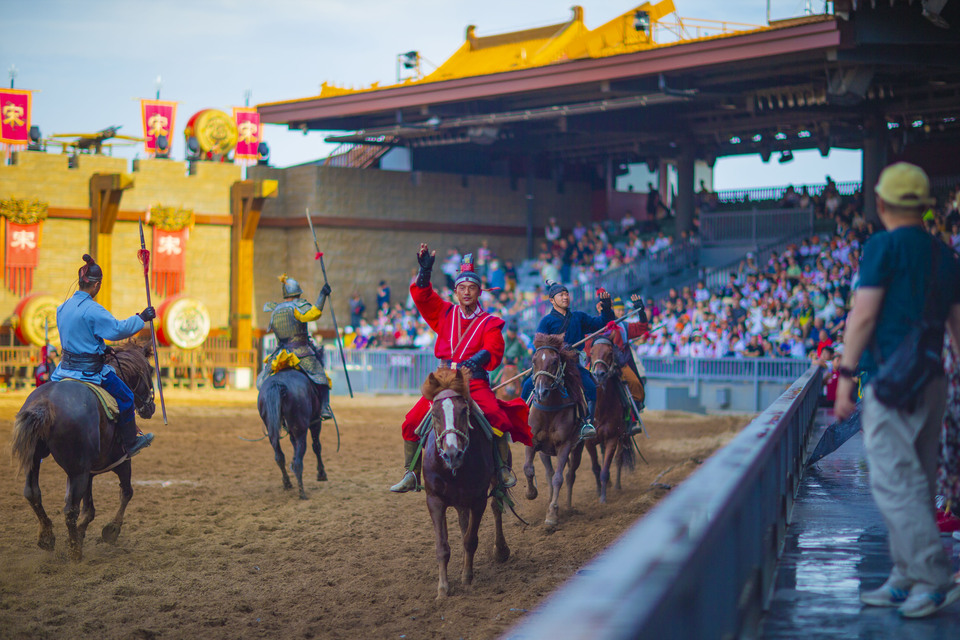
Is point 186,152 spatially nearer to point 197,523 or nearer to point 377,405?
point 377,405

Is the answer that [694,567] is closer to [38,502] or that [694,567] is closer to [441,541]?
[441,541]

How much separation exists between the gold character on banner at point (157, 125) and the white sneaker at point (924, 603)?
2780 centimetres

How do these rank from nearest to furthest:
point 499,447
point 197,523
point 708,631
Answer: point 708,631 < point 499,447 < point 197,523

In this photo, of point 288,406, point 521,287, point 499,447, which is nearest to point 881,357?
point 499,447

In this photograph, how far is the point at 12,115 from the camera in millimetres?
26500

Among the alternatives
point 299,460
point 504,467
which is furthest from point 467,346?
point 299,460

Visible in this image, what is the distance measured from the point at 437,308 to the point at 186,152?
23431mm

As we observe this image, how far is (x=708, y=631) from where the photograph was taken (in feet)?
9.66

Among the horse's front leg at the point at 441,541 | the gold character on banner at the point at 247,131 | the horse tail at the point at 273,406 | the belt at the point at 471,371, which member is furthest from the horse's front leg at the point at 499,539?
the gold character on banner at the point at 247,131

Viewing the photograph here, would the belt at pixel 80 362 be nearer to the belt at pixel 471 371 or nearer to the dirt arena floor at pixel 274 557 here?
the dirt arena floor at pixel 274 557

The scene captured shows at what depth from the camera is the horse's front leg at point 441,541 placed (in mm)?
6770

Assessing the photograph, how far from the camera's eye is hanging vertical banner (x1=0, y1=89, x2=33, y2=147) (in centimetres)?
2645

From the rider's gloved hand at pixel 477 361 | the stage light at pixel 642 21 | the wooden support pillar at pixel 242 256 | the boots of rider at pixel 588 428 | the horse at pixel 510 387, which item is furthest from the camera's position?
the wooden support pillar at pixel 242 256

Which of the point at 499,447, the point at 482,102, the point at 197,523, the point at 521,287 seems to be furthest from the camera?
the point at 521,287
